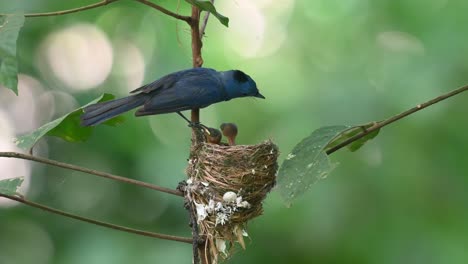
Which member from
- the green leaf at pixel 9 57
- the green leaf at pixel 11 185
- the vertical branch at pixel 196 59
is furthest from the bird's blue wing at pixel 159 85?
the green leaf at pixel 9 57

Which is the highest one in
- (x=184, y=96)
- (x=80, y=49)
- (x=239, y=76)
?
(x=80, y=49)

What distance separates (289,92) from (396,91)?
523 mm

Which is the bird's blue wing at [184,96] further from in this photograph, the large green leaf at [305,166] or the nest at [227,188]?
the large green leaf at [305,166]

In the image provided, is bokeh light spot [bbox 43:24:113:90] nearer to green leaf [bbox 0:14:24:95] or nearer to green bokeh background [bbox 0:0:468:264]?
green bokeh background [bbox 0:0:468:264]

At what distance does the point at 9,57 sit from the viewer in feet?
4.74

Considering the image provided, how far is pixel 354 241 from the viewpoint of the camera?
145 inches

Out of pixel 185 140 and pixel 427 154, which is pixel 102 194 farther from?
pixel 427 154

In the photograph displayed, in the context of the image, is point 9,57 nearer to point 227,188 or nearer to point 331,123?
point 227,188

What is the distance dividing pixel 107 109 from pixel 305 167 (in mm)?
812

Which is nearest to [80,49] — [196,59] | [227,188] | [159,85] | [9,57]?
[159,85]

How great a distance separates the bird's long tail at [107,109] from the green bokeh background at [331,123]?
112cm

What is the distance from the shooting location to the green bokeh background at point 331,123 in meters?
3.64

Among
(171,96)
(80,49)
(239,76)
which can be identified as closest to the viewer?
(171,96)

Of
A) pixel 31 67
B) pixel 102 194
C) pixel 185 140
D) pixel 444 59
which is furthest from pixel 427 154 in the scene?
pixel 31 67
